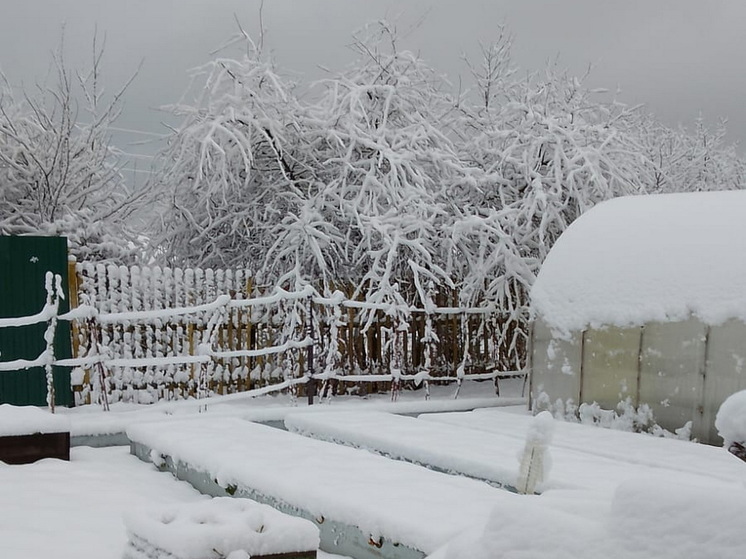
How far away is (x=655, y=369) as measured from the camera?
9367 mm

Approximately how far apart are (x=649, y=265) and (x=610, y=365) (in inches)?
51.6

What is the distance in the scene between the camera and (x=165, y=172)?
47.0 ft

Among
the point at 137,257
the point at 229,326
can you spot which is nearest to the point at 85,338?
the point at 229,326

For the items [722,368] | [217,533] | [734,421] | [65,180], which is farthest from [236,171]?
[734,421]

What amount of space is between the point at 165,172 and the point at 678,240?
883 centimetres

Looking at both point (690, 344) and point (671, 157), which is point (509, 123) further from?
point (671, 157)

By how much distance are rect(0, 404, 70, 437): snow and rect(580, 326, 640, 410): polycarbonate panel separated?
242 inches

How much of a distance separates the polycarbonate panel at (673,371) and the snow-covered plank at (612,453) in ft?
1.18

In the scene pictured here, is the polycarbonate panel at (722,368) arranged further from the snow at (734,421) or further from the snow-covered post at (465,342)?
the snow at (734,421)

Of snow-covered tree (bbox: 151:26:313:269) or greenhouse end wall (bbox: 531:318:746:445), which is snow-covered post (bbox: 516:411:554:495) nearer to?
greenhouse end wall (bbox: 531:318:746:445)

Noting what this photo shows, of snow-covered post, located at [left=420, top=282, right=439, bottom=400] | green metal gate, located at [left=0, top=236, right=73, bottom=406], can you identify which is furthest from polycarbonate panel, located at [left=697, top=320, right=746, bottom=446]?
green metal gate, located at [left=0, top=236, right=73, bottom=406]

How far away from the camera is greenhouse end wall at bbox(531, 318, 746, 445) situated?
28.8ft

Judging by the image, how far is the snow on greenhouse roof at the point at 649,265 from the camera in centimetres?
897

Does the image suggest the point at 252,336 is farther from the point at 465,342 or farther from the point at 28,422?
the point at 28,422
